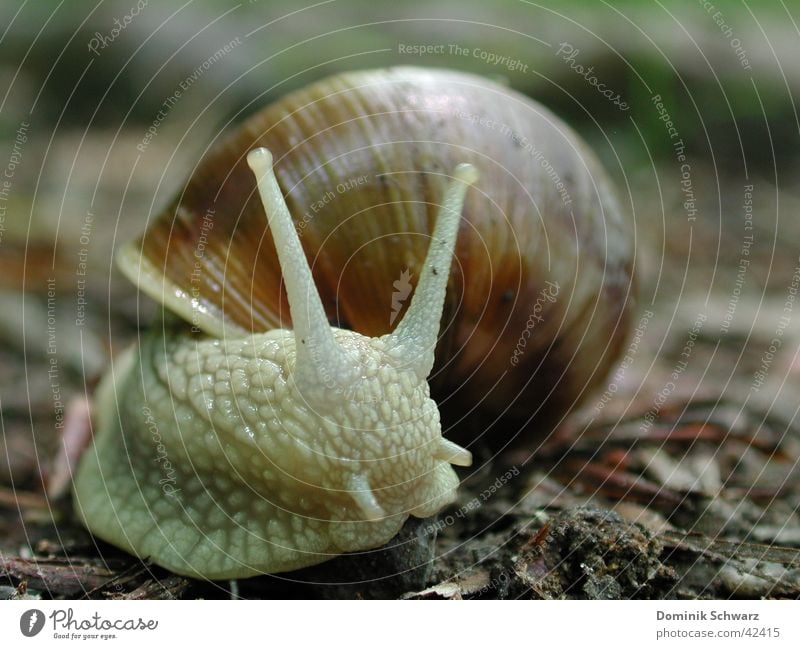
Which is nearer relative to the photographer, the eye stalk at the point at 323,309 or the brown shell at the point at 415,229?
the eye stalk at the point at 323,309

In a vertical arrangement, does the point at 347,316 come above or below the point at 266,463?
above

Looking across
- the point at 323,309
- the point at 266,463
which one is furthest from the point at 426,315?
the point at 266,463

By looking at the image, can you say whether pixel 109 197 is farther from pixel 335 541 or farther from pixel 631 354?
pixel 335 541
